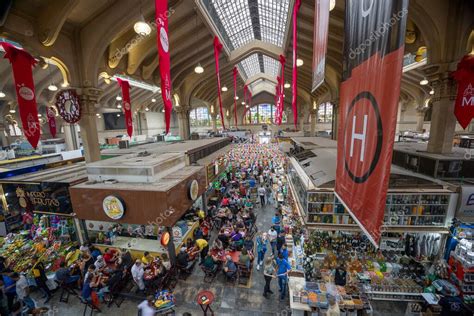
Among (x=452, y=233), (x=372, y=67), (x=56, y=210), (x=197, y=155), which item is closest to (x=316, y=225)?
(x=452, y=233)

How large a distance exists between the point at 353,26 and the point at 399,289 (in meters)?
7.10

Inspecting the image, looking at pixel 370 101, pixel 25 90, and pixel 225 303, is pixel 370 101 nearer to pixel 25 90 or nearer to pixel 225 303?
pixel 225 303

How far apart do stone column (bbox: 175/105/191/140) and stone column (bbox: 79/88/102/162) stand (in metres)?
8.81

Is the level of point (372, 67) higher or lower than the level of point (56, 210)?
higher

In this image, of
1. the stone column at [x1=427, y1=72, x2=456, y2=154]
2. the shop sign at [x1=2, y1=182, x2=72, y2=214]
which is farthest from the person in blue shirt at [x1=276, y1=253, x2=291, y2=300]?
the shop sign at [x1=2, y1=182, x2=72, y2=214]

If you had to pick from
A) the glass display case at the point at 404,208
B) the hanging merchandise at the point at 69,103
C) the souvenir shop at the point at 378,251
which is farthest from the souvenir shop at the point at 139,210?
the glass display case at the point at 404,208

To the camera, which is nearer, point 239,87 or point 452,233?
point 452,233

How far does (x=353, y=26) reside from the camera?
254 cm

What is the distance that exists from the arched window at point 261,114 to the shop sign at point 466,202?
122 ft

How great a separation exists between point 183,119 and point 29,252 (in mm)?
11812

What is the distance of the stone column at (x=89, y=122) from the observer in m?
7.21

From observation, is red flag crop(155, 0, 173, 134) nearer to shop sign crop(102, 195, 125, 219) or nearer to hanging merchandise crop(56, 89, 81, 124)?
shop sign crop(102, 195, 125, 219)

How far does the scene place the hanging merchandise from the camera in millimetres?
6598

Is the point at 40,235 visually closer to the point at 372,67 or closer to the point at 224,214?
the point at 224,214
